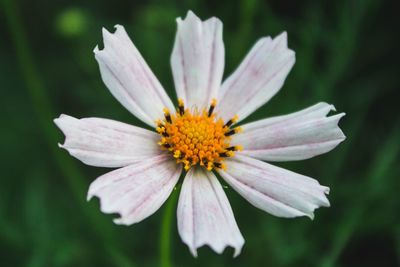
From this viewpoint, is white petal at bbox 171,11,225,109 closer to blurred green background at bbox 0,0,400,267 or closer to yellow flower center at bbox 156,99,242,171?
yellow flower center at bbox 156,99,242,171

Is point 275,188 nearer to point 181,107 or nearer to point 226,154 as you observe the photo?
point 226,154

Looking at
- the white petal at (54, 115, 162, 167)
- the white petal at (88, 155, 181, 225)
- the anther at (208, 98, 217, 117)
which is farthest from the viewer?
the anther at (208, 98, 217, 117)

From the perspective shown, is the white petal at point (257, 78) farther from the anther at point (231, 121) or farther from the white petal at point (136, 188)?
the white petal at point (136, 188)

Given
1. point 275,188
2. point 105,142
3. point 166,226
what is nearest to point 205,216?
point 166,226

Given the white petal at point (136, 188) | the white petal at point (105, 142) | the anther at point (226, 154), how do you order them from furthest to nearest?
the anther at point (226, 154) < the white petal at point (105, 142) < the white petal at point (136, 188)

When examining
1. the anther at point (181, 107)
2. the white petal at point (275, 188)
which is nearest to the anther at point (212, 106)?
the anther at point (181, 107)

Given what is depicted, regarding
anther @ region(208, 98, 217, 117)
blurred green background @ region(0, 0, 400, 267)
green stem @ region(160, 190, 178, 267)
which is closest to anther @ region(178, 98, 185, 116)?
anther @ region(208, 98, 217, 117)
